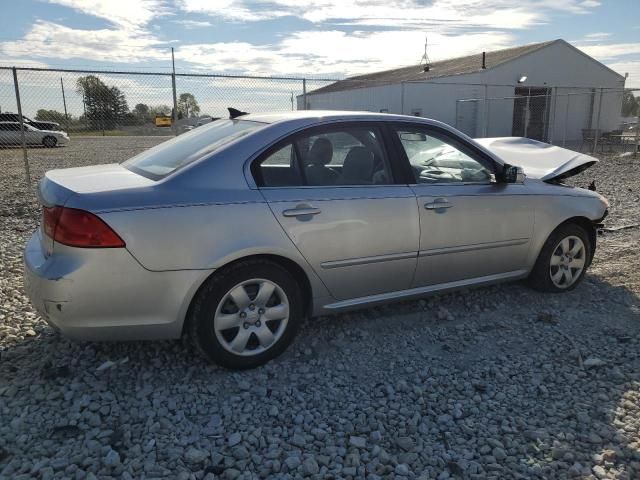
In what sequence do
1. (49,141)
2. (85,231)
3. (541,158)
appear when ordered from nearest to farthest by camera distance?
(85,231) → (541,158) → (49,141)

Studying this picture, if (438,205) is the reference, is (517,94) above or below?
above

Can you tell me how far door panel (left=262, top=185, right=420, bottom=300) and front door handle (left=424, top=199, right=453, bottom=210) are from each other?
0.12m

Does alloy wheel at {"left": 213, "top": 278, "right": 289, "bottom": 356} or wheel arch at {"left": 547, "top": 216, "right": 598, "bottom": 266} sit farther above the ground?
wheel arch at {"left": 547, "top": 216, "right": 598, "bottom": 266}

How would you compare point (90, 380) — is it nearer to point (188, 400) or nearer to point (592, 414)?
point (188, 400)

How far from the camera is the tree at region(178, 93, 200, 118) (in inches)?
A: 384

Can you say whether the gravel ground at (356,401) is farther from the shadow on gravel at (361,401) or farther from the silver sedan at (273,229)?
the silver sedan at (273,229)

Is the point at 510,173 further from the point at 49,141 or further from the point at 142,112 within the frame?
the point at 49,141

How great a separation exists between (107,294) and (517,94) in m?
30.8

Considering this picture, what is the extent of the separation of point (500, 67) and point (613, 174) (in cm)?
1651

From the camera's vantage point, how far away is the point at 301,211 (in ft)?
10.7

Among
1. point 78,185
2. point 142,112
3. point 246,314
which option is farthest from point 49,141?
point 246,314

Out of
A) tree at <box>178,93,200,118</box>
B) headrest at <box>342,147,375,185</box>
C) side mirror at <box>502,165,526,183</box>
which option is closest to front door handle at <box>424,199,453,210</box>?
headrest at <box>342,147,375,185</box>

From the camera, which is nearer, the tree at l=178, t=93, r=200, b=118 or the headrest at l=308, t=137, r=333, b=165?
the headrest at l=308, t=137, r=333, b=165

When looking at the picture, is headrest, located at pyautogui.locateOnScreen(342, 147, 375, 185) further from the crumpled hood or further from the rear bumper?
the crumpled hood
